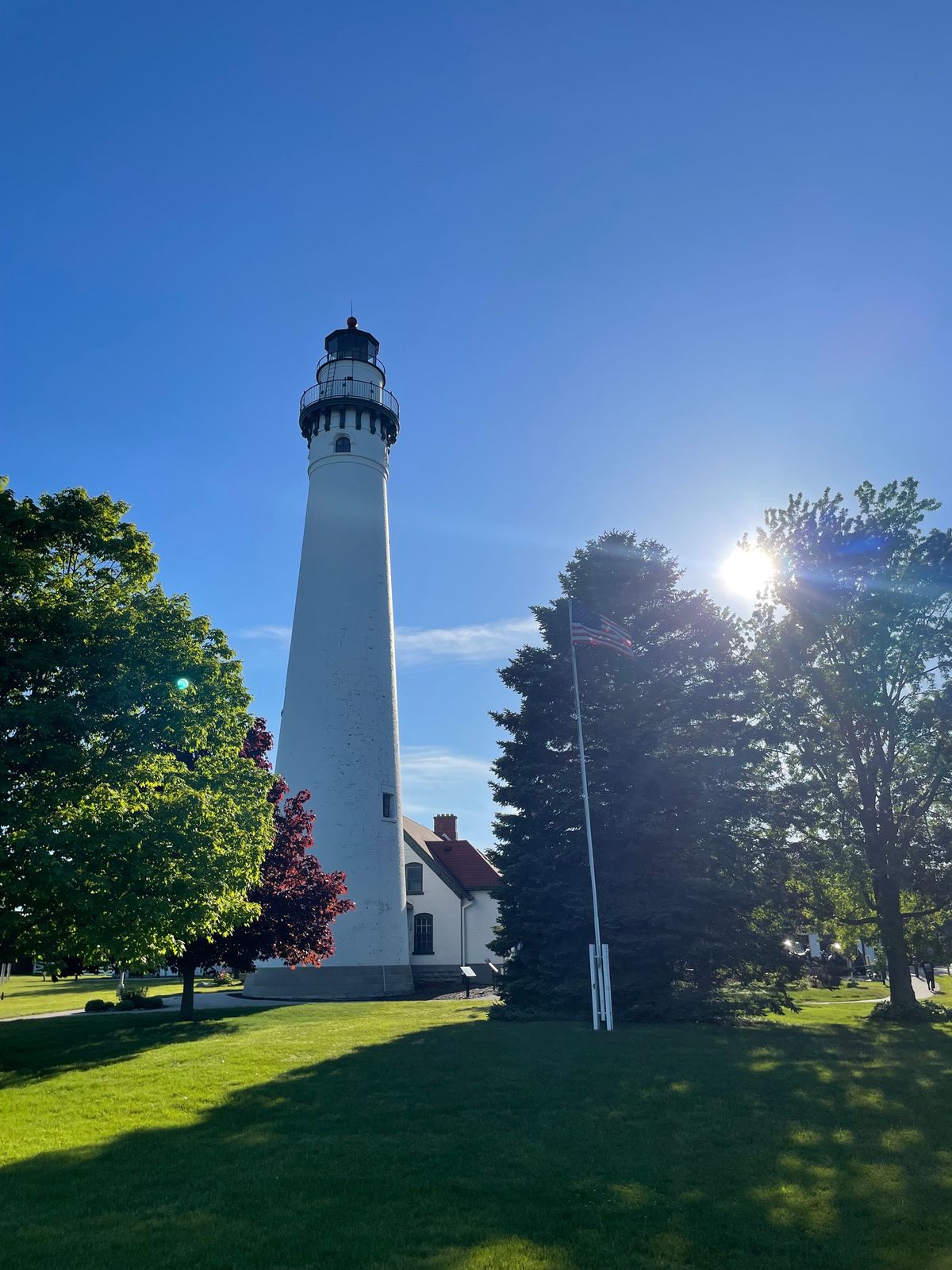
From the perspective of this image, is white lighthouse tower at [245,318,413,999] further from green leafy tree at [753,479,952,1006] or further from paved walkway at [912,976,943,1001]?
paved walkway at [912,976,943,1001]

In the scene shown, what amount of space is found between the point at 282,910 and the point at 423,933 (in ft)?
63.5

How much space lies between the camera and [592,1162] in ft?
26.8

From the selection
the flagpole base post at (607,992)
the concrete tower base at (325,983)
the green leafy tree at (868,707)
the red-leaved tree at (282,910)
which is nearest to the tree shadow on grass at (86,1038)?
the red-leaved tree at (282,910)

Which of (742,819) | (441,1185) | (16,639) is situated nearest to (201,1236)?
(441,1185)

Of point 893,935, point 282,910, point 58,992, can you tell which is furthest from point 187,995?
point 58,992

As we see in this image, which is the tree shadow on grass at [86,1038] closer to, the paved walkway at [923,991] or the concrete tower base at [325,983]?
the concrete tower base at [325,983]

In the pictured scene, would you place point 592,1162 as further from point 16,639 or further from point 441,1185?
→ point 16,639

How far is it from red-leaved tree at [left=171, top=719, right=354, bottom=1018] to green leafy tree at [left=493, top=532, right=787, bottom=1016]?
5.05 m

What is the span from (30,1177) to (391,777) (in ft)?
69.4

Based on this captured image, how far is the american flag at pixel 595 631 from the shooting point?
18.9 m

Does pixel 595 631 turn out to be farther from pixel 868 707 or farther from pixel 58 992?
pixel 58 992

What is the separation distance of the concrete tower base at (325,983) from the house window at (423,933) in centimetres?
1178

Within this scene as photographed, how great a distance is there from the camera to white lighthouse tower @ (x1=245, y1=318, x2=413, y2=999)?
27.2 meters

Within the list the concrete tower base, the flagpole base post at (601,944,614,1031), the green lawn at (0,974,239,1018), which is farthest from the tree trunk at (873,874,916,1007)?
the green lawn at (0,974,239,1018)
